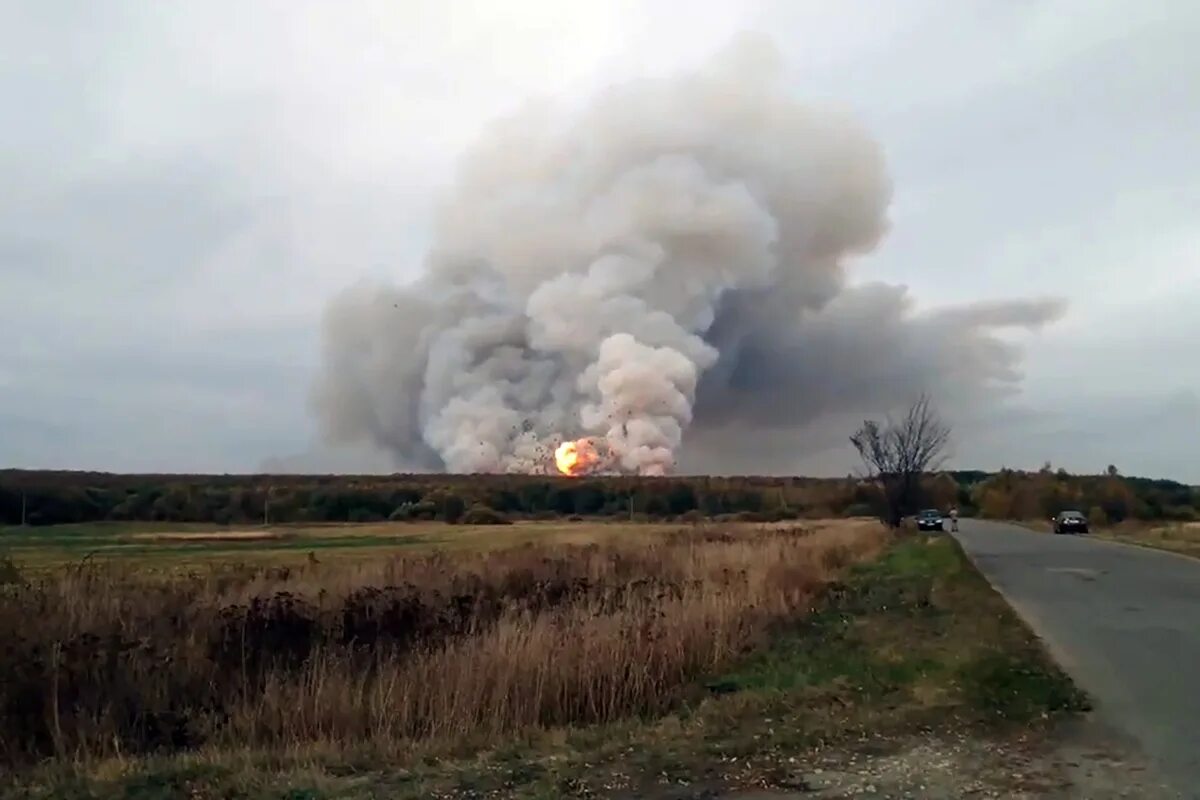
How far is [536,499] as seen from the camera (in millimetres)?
107750

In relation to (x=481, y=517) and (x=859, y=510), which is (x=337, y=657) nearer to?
(x=481, y=517)

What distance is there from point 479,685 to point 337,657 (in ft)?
10.2

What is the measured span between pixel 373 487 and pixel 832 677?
3838 inches

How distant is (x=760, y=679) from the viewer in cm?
1175

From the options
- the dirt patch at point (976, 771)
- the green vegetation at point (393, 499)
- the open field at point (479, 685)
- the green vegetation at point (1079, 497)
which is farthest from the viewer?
the green vegetation at point (1079, 497)

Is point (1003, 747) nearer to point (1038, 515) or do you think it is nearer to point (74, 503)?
point (74, 503)

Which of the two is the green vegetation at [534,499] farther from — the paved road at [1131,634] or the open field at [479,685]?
the open field at [479,685]

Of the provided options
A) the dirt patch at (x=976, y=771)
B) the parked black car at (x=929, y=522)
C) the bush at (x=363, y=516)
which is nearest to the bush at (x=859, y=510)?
the parked black car at (x=929, y=522)

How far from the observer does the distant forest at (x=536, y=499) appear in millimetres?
80375

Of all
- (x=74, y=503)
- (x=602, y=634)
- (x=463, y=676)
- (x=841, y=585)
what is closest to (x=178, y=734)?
(x=463, y=676)

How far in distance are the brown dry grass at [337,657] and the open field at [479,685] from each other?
0.11 feet

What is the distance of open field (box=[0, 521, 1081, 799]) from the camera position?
784 centimetres

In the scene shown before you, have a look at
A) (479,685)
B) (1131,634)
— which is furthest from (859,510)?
(479,685)

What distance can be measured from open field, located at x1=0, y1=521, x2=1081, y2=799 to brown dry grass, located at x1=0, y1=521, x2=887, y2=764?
0.03 meters
